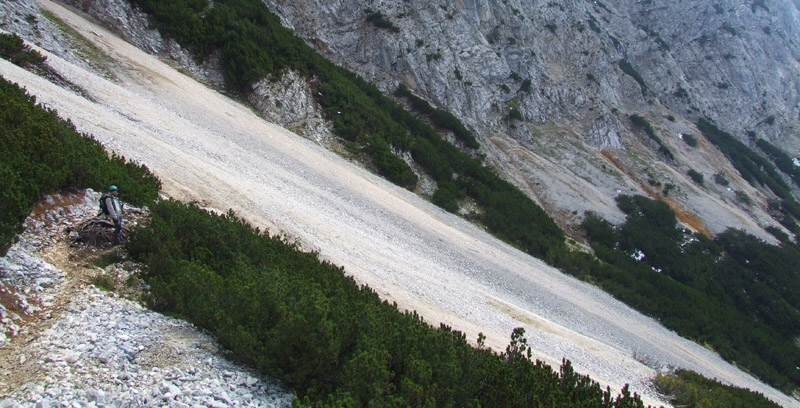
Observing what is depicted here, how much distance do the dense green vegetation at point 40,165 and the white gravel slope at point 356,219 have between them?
5.66 ft

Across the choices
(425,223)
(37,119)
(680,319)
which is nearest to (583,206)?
(680,319)

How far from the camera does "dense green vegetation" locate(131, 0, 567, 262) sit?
2705cm

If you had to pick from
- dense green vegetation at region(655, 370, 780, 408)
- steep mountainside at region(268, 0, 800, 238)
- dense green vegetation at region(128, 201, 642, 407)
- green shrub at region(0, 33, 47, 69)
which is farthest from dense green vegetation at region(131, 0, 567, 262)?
dense green vegetation at region(128, 201, 642, 407)

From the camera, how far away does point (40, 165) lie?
822cm

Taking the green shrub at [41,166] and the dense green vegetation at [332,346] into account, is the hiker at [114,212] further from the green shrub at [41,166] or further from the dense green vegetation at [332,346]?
the green shrub at [41,166]

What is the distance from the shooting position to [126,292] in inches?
276

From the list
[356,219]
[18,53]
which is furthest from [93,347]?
[18,53]

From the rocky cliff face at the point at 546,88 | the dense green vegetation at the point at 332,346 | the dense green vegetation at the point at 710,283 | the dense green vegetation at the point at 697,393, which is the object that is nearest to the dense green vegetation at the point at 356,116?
the rocky cliff face at the point at 546,88

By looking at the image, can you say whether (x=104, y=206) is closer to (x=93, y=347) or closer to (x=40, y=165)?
(x=40, y=165)

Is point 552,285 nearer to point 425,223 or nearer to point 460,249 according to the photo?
point 460,249

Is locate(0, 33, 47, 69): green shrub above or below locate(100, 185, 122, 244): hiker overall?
above

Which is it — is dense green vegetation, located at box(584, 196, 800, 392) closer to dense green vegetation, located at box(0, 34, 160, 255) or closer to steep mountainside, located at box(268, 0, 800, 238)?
steep mountainside, located at box(268, 0, 800, 238)

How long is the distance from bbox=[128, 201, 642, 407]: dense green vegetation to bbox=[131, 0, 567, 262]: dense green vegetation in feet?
62.5

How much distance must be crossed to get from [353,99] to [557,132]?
87.7 ft
